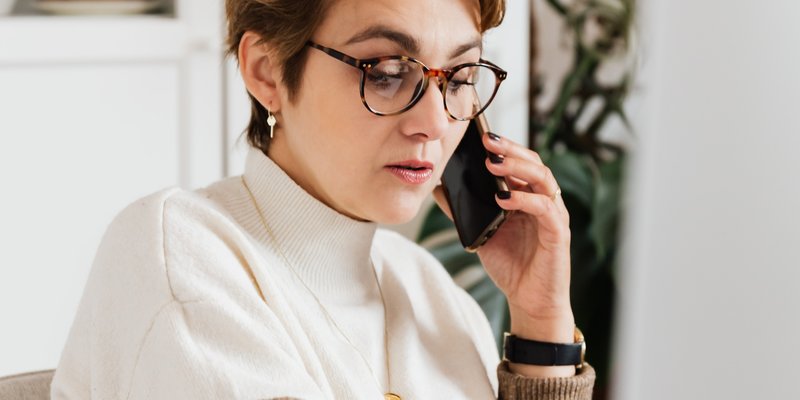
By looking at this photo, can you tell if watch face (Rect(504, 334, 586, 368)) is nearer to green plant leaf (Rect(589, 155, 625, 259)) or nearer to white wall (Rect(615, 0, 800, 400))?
white wall (Rect(615, 0, 800, 400))

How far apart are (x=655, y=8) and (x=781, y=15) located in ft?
0.23

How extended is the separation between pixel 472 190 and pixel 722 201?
2.91 ft

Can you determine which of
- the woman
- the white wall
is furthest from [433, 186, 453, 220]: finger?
the white wall

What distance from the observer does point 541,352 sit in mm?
1452

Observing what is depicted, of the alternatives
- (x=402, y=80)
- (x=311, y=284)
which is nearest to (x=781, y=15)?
(x=402, y=80)

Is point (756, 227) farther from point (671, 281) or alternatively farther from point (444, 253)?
point (444, 253)

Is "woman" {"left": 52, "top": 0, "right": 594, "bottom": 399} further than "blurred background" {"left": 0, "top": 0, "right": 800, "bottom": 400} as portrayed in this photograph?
Yes

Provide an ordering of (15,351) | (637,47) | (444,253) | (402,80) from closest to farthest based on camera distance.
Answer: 1. (402,80)
2. (15,351)
3. (444,253)
4. (637,47)

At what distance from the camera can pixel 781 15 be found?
608 mm

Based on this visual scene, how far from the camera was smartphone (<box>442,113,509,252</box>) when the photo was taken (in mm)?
1475

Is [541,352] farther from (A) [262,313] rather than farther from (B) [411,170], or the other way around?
(A) [262,313]

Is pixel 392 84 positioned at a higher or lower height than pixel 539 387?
higher

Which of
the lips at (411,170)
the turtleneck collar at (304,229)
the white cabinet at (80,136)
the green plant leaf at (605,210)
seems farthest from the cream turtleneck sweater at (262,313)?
the green plant leaf at (605,210)

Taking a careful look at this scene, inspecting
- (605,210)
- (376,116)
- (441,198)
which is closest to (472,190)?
(441,198)
